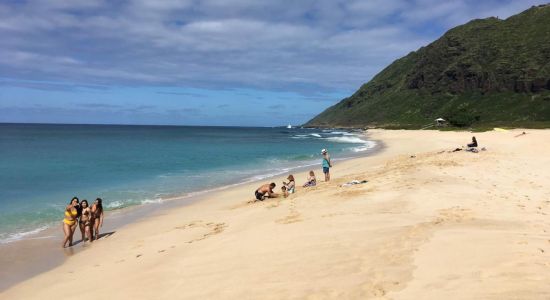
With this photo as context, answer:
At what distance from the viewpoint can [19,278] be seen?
9.53 metres

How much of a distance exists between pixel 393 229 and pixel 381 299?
371 centimetres

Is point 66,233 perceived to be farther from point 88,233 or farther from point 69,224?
point 88,233

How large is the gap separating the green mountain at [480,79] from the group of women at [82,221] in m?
86.5

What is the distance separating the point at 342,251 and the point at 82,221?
8458 millimetres

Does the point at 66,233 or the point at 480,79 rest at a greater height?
the point at 480,79

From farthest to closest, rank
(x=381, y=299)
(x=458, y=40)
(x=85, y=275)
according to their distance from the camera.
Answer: (x=458, y=40)
(x=85, y=275)
(x=381, y=299)

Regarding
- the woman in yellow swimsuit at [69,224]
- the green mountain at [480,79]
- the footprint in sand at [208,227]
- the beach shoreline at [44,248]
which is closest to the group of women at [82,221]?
the woman in yellow swimsuit at [69,224]

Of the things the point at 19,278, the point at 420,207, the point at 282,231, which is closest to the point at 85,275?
the point at 19,278

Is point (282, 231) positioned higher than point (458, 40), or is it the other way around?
point (458, 40)

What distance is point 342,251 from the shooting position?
782 centimetres

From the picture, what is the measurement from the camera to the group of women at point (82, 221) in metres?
12.4

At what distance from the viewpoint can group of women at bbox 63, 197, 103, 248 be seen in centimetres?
1238

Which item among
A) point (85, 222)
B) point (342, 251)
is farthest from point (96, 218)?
point (342, 251)

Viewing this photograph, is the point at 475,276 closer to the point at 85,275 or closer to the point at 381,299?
the point at 381,299
